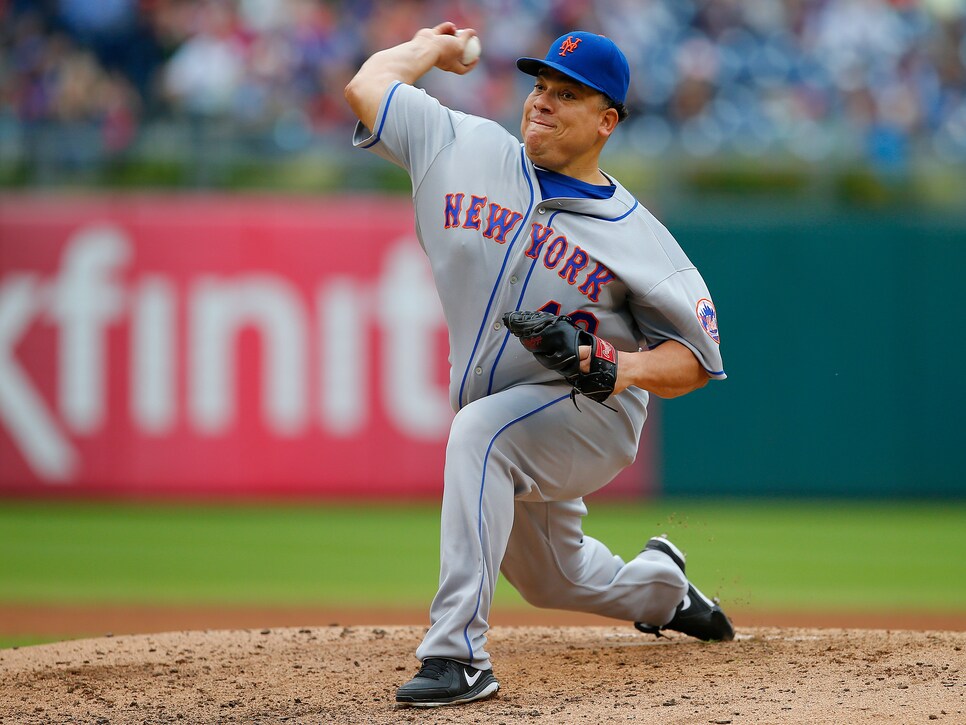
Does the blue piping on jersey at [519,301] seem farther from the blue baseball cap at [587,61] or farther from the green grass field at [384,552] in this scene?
the green grass field at [384,552]

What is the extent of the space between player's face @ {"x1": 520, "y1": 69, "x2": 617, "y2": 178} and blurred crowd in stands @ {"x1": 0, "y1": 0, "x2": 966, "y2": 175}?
6277 millimetres

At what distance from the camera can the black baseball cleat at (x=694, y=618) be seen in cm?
441

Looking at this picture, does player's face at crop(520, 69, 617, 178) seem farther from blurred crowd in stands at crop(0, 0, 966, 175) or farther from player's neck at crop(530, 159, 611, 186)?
blurred crowd in stands at crop(0, 0, 966, 175)

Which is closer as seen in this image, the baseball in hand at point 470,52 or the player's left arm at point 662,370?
the player's left arm at point 662,370

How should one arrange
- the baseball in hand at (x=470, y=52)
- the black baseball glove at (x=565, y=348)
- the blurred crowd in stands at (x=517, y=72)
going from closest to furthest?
the black baseball glove at (x=565, y=348)
the baseball in hand at (x=470, y=52)
the blurred crowd in stands at (x=517, y=72)

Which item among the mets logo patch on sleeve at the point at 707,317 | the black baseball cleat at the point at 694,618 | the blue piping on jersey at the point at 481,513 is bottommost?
the black baseball cleat at the point at 694,618

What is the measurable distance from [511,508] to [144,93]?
7.91 meters

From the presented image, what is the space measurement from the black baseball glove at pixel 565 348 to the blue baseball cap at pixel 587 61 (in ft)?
2.34

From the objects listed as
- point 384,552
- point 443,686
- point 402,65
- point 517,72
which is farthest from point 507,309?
point 517,72

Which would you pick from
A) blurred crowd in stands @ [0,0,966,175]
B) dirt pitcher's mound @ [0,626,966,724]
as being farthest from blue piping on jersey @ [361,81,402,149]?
blurred crowd in stands @ [0,0,966,175]

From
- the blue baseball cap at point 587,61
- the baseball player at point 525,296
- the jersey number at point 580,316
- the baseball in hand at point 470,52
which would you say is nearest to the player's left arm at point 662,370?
the baseball player at point 525,296

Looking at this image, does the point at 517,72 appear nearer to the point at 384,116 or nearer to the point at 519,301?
the point at 384,116

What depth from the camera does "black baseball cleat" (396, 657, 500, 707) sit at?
11.6ft

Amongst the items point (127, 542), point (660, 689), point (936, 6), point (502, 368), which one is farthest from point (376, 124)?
point (936, 6)
